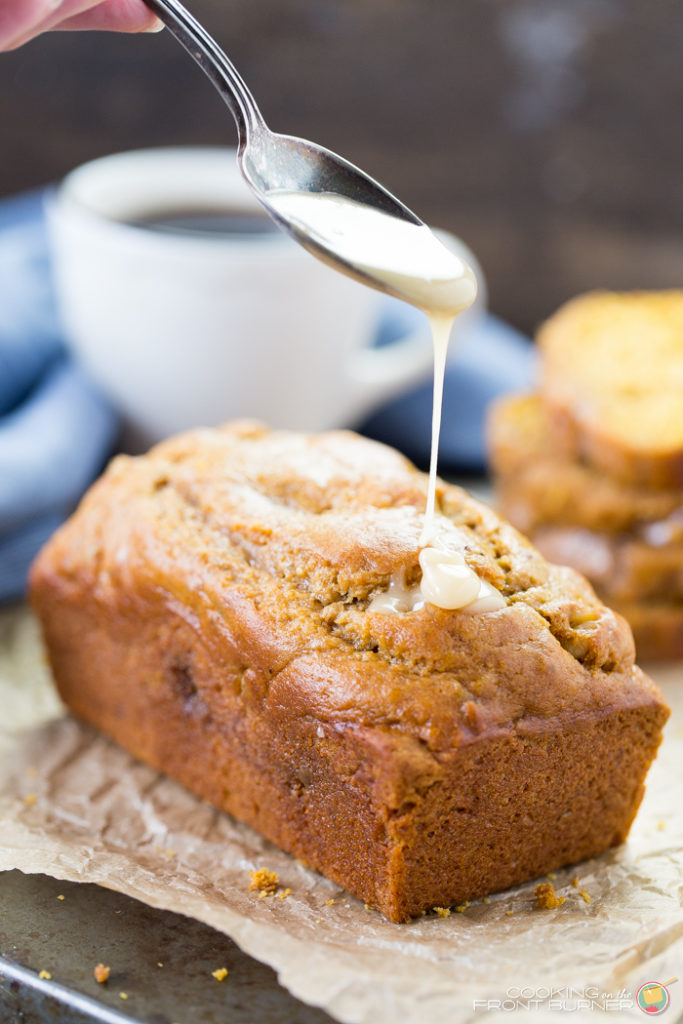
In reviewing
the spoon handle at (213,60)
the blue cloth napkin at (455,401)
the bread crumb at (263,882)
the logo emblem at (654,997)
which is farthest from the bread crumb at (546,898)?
the blue cloth napkin at (455,401)

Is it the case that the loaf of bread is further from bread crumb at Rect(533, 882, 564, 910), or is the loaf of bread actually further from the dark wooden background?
bread crumb at Rect(533, 882, 564, 910)

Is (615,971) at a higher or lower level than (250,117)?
lower

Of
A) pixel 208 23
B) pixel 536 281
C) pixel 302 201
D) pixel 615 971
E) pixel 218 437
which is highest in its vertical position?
pixel 302 201

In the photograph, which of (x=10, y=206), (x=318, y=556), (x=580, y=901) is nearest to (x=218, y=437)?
(x=318, y=556)

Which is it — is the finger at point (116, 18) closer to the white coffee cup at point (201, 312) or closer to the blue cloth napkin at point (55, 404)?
the white coffee cup at point (201, 312)

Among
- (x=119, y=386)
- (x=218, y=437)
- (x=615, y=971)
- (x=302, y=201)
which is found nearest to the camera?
(x=615, y=971)

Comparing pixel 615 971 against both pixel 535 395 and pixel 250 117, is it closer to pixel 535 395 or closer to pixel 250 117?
pixel 250 117
